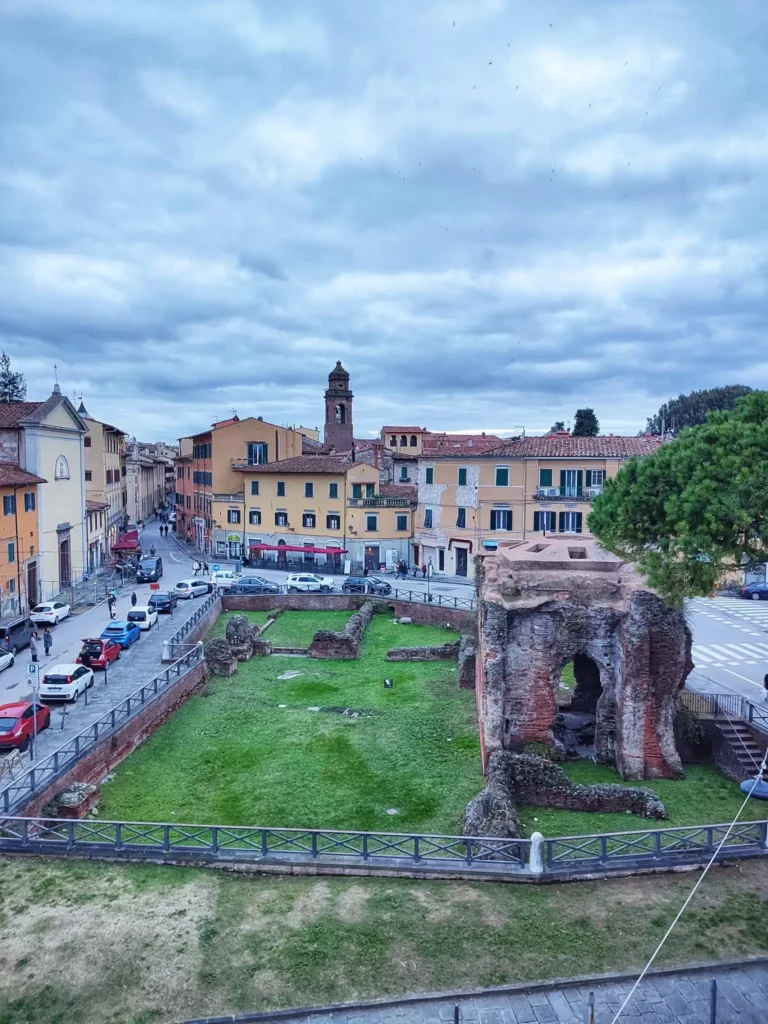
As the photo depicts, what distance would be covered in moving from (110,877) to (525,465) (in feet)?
133

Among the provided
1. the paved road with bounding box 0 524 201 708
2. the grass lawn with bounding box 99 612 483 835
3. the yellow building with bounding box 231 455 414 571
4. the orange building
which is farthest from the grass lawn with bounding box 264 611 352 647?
the orange building

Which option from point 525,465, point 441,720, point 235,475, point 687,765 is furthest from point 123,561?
point 687,765

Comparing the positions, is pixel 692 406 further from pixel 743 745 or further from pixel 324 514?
pixel 743 745

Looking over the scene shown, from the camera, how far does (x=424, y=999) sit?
32.5 feet

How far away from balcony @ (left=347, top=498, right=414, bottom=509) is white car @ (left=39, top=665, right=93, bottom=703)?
103 feet

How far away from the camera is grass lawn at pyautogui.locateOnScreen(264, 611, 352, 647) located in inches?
1379

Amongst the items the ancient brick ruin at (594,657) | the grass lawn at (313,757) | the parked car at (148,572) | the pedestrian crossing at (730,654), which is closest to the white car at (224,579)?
the parked car at (148,572)

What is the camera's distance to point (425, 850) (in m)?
14.3

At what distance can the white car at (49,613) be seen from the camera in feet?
115

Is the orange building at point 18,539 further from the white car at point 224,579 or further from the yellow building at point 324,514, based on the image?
the yellow building at point 324,514

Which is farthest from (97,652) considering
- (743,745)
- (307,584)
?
(743,745)

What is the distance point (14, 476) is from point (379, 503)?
2553 centimetres

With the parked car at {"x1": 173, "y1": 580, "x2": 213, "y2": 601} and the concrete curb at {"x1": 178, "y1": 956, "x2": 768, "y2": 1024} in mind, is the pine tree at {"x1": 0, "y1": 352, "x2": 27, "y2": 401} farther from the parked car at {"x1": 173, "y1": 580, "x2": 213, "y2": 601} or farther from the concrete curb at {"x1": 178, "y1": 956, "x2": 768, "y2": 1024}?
the concrete curb at {"x1": 178, "y1": 956, "x2": 768, "y2": 1024}

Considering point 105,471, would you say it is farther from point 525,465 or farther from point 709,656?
point 709,656
